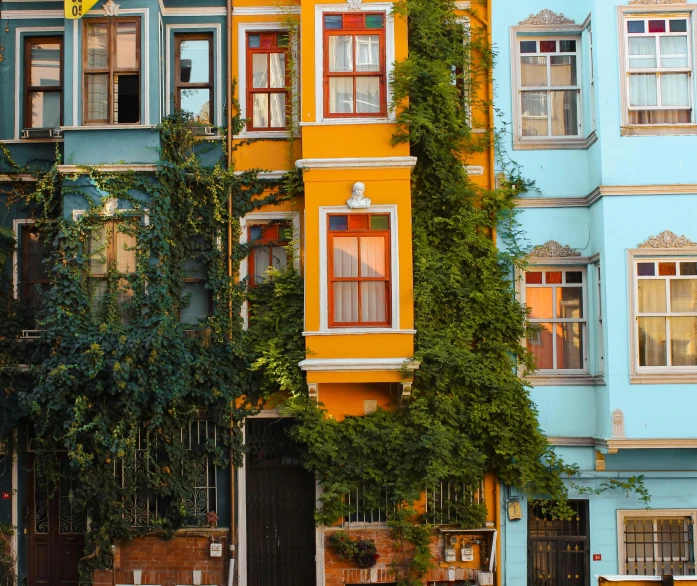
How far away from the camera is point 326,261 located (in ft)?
42.2

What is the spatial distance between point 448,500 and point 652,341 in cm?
367

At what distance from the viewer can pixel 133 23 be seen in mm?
13422

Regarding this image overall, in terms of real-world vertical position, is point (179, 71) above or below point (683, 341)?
above

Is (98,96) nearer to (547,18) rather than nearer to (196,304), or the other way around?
(196,304)

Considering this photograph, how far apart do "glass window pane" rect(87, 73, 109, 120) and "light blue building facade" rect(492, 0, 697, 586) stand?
5795 mm

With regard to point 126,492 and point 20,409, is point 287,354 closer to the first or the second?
point 126,492

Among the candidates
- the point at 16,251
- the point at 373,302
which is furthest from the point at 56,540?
the point at 373,302

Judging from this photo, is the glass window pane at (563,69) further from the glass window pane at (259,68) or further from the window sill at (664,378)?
the window sill at (664,378)

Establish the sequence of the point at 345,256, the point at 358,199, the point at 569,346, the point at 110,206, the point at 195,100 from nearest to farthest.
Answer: the point at 358,199 < the point at 345,256 < the point at 110,206 < the point at 569,346 < the point at 195,100

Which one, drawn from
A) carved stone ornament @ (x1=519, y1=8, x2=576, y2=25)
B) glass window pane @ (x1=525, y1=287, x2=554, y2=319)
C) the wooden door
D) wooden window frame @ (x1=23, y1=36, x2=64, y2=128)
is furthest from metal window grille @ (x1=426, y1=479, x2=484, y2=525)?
wooden window frame @ (x1=23, y1=36, x2=64, y2=128)

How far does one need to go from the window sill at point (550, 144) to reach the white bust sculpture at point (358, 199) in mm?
2546

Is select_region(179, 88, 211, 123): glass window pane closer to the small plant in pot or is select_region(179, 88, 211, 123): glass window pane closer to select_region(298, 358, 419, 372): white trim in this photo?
select_region(298, 358, 419, 372): white trim

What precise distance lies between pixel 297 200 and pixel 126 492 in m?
4.84

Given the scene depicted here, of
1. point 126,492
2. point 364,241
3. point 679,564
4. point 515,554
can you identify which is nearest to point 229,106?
point 364,241
